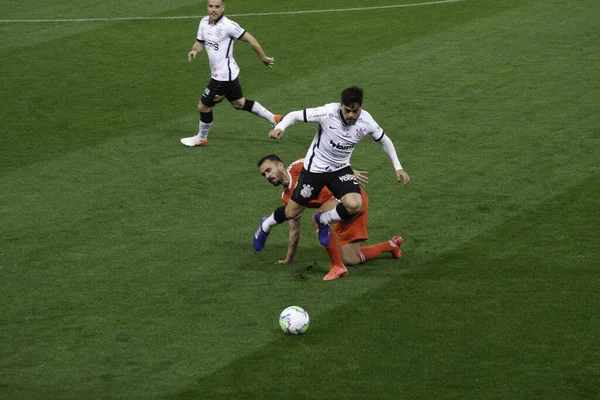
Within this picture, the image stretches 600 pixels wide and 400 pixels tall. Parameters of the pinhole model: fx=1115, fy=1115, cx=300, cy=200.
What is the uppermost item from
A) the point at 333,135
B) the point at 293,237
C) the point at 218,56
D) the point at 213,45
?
the point at 333,135

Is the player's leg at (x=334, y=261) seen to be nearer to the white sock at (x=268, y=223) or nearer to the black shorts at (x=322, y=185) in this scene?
the black shorts at (x=322, y=185)

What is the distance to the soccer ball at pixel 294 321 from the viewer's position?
10.2m

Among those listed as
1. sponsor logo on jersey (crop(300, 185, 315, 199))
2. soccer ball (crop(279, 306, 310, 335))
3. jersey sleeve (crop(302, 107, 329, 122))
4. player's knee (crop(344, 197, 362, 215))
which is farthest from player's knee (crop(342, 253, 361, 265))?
soccer ball (crop(279, 306, 310, 335))

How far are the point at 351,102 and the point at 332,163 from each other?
0.82m

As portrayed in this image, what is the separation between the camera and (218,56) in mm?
15836

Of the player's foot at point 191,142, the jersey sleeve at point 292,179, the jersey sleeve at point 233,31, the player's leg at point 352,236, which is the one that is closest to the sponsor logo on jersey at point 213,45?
the jersey sleeve at point 233,31

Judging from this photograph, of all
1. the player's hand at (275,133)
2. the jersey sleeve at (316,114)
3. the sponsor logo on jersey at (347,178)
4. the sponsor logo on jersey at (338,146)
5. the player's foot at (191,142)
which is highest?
the jersey sleeve at (316,114)

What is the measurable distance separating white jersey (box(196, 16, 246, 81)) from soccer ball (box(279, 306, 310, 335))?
6346 mm

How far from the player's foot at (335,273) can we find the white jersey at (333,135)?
3.47 ft

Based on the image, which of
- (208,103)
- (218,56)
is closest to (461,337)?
Result: (208,103)

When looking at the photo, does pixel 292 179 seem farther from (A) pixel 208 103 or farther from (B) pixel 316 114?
(A) pixel 208 103

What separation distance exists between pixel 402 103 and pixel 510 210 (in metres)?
4.63

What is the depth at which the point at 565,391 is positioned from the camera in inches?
361

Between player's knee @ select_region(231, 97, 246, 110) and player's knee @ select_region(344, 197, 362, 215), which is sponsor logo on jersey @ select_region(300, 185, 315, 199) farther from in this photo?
player's knee @ select_region(231, 97, 246, 110)
